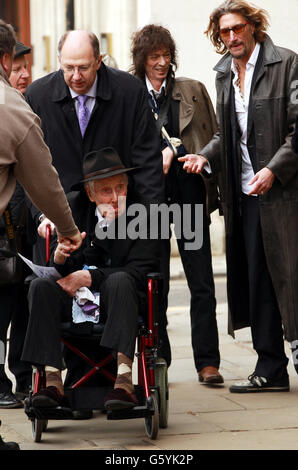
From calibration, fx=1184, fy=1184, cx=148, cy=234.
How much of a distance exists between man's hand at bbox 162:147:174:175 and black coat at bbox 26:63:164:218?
24.6 inches

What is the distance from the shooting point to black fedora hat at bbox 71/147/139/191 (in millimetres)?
5879

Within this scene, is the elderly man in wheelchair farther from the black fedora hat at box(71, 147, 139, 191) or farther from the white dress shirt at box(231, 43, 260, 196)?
the white dress shirt at box(231, 43, 260, 196)

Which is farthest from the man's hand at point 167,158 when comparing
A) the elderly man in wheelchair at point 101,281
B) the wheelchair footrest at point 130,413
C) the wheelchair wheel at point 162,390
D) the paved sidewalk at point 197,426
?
the wheelchair footrest at point 130,413

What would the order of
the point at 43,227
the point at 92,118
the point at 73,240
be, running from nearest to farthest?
1. the point at 73,240
2. the point at 43,227
3. the point at 92,118

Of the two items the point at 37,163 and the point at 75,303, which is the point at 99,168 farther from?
the point at 37,163

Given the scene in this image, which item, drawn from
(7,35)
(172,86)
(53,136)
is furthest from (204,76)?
(7,35)

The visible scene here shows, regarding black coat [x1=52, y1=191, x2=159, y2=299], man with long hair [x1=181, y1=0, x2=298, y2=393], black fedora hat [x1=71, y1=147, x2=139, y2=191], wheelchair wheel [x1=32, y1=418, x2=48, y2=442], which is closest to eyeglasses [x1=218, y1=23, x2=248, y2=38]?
man with long hair [x1=181, y1=0, x2=298, y2=393]

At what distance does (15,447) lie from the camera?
5125 millimetres

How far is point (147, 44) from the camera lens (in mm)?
7023

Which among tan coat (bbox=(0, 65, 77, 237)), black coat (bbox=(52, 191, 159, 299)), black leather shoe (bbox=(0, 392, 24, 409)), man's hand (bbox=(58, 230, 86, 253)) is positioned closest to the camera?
tan coat (bbox=(0, 65, 77, 237))

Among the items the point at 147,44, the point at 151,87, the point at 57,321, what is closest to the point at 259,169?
the point at 151,87

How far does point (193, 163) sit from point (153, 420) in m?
1.74

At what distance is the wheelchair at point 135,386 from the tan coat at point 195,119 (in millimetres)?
1405

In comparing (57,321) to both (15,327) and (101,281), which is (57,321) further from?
(15,327)
